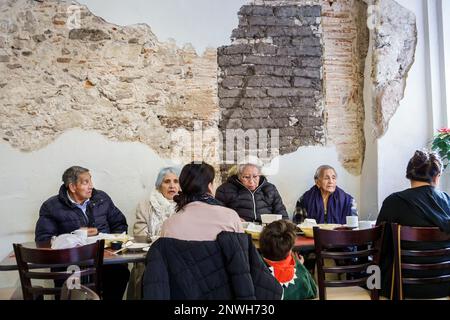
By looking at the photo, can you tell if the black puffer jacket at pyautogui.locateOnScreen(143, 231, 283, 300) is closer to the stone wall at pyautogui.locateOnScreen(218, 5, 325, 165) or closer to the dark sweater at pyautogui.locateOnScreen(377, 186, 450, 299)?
the dark sweater at pyautogui.locateOnScreen(377, 186, 450, 299)

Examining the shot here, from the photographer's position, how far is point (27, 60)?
4.30 meters

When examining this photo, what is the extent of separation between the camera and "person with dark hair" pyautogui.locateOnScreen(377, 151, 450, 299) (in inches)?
111

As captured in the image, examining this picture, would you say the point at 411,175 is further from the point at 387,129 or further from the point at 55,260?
the point at 55,260

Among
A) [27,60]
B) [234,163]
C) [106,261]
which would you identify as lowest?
[106,261]

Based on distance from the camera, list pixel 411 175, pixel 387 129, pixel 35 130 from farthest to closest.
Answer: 1. pixel 387 129
2. pixel 35 130
3. pixel 411 175

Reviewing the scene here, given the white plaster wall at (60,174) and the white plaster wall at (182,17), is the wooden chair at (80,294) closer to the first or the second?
the white plaster wall at (60,174)

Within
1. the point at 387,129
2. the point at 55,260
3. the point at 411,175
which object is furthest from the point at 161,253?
the point at 387,129

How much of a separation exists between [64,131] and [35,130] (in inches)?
9.6

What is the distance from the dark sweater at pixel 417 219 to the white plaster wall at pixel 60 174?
2.31 m

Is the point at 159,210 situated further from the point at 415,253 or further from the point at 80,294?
the point at 80,294

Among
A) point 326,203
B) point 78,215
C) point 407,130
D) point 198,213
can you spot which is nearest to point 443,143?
point 407,130

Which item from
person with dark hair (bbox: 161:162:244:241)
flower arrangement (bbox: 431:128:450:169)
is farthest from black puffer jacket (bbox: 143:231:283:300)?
flower arrangement (bbox: 431:128:450:169)

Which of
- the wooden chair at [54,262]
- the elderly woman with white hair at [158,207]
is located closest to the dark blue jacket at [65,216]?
the elderly woman with white hair at [158,207]

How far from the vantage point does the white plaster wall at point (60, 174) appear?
13.9ft
